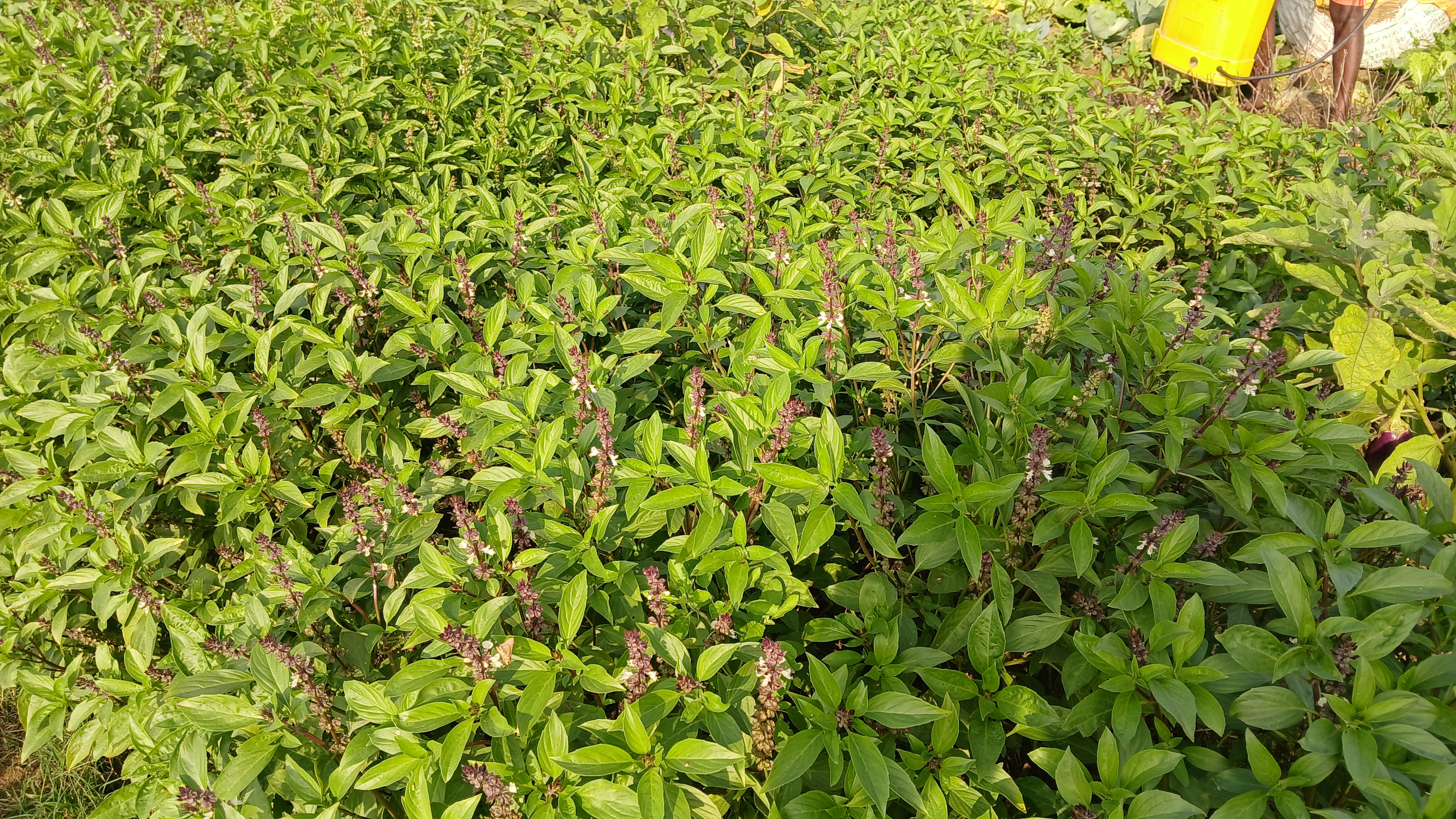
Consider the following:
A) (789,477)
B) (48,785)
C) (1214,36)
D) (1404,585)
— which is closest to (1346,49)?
(1214,36)

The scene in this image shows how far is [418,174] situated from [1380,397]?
3.52 metres

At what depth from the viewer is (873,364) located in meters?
2.12

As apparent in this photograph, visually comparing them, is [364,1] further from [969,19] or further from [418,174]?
[969,19]

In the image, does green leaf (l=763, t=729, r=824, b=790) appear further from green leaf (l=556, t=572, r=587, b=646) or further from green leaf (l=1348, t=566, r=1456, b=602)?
green leaf (l=1348, t=566, r=1456, b=602)

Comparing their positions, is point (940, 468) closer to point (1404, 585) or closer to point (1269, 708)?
point (1269, 708)

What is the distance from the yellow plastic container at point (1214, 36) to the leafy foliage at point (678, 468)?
9.98 ft

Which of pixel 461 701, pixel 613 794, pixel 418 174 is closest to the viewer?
pixel 613 794

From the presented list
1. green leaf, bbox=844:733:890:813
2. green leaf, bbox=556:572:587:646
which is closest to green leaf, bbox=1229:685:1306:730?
green leaf, bbox=844:733:890:813

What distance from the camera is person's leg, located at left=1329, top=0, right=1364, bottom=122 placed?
19.9ft

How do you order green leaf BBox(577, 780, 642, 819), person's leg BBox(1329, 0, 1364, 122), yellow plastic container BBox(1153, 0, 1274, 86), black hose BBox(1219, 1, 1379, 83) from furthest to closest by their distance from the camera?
yellow plastic container BBox(1153, 0, 1274, 86), person's leg BBox(1329, 0, 1364, 122), black hose BBox(1219, 1, 1379, 83), green leaf BBox(577, 780, 642, 819)

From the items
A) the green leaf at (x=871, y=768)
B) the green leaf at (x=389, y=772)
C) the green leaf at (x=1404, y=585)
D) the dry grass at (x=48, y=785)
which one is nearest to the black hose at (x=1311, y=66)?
the green leaf at (x=1404, y=585)

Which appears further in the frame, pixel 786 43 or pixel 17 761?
pixel 786 43

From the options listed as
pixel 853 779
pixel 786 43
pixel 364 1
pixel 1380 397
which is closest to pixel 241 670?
pixel 853 779

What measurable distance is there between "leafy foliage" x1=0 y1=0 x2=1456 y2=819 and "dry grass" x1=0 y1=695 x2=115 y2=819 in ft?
1.53
